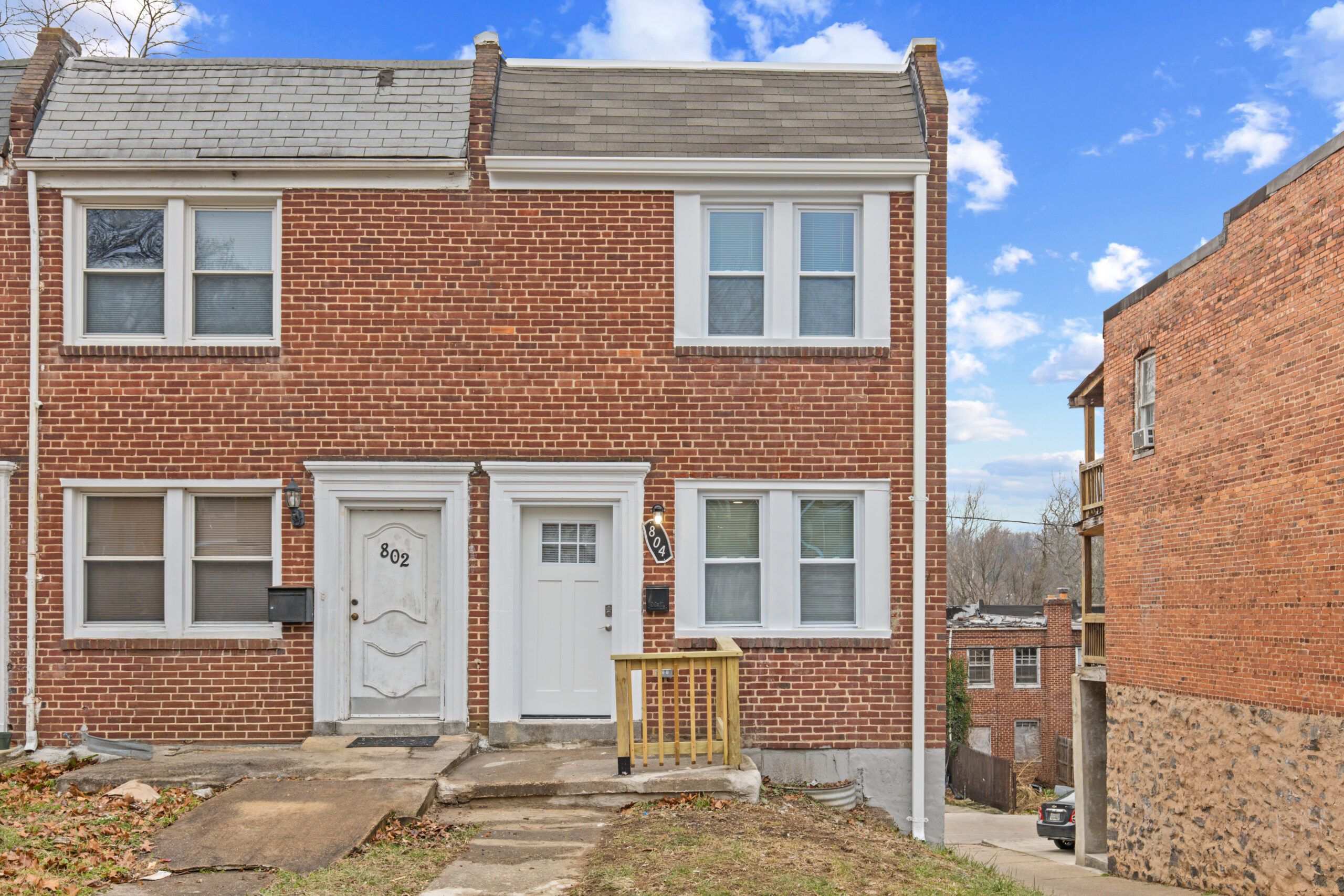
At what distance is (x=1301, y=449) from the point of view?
12688 mm

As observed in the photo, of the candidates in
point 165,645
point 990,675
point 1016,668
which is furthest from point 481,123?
point 1016,668

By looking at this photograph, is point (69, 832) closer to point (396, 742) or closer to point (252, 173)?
point (396, 742)

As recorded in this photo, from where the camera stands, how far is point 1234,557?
46.9 feet

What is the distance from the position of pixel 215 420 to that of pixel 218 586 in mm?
1581

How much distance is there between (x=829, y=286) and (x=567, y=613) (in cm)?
407

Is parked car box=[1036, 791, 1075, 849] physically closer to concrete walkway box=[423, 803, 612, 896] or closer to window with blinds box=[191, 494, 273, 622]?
concrete walkway box=[423, 803, 612, 896]

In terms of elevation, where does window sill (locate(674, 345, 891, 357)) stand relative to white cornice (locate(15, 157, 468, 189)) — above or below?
below

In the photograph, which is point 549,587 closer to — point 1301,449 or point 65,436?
point 65,436

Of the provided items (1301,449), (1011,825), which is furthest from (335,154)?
(1011,825)

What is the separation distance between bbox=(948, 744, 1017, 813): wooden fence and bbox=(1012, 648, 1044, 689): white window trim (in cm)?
278

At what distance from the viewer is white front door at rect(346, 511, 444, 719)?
380 inches

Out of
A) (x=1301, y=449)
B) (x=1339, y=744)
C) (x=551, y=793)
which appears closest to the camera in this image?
(x=551, y=793)

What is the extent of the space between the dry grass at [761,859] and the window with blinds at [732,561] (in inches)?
72.8

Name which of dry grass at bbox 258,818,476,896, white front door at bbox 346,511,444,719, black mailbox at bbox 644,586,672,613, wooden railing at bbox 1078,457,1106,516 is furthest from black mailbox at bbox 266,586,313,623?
wooden railing at bbox 1078,457,1106,516
